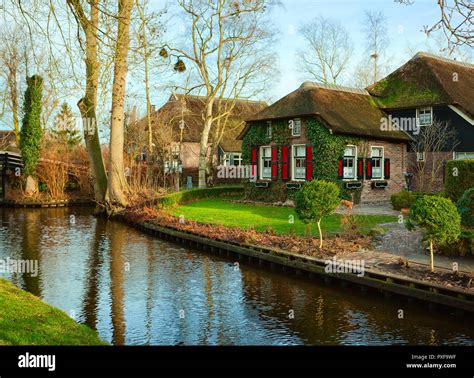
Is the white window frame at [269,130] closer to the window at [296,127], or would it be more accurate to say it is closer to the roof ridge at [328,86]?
the window at [296,127]

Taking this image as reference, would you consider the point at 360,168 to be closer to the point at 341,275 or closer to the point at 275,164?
the point at 275,164

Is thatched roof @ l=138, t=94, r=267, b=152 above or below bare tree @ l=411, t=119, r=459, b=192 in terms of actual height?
above

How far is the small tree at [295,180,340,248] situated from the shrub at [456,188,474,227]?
3250 millimetres

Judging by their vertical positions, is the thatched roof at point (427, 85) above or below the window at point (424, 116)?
above

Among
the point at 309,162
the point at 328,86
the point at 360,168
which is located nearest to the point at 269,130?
the point at 309,162

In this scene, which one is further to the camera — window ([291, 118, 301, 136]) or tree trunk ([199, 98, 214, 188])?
tree trunk ([199, 98, 214, 188])

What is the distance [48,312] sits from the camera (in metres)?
8.20

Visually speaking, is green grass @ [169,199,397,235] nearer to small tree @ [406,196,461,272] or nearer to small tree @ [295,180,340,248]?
small tree @ [295,180,340,248]

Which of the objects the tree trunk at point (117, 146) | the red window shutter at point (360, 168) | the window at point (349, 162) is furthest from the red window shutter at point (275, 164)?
the tree trunk at point (117, 146)

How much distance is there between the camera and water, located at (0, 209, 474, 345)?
8.45 meters

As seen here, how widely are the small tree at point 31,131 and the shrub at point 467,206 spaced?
27.8 metres

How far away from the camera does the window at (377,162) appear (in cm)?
2429

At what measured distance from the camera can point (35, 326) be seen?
7.14 meters

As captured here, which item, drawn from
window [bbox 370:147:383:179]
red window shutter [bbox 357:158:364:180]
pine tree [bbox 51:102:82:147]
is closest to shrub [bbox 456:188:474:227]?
red window shutter [bbox 357:158:364:180]
